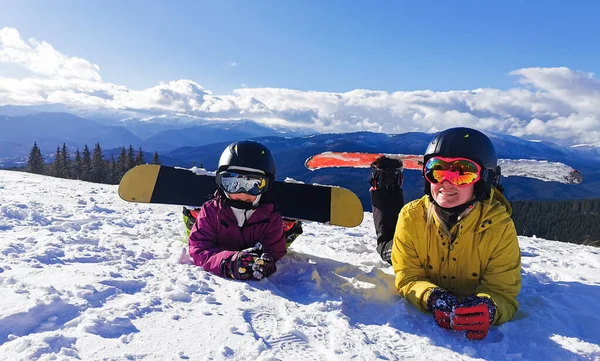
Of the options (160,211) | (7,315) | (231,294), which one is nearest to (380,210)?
(231,294)

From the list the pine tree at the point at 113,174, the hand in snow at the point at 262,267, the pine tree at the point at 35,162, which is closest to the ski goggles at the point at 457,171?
the hand in snow at the point at 262,267

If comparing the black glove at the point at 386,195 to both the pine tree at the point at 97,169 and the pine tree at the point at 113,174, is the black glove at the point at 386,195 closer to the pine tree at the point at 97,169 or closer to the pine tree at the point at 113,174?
the pine tree at the point at 113,174

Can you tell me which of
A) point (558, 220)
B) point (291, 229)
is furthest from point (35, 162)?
point (558, 220)

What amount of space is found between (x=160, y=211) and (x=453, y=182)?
24.1 ft

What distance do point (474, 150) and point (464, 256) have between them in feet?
3.26

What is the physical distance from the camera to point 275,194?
6359mm

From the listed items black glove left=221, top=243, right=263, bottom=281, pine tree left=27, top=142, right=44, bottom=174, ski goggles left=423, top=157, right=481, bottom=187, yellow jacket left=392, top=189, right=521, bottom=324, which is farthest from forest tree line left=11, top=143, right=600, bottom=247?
ski goggles left=423, top=157, right=481, bottom=187

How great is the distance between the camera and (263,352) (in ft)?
8.18

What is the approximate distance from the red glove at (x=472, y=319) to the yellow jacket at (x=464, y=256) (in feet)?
0.98

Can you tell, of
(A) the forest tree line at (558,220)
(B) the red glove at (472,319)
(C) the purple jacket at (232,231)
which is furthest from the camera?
(A) the forest tree line at (558,220)

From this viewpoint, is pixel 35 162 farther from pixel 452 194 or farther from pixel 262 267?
pixel 452 194

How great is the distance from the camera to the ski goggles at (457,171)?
11.4 ft

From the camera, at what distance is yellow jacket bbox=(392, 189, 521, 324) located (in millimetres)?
3422

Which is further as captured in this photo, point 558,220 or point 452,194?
point 558,220
